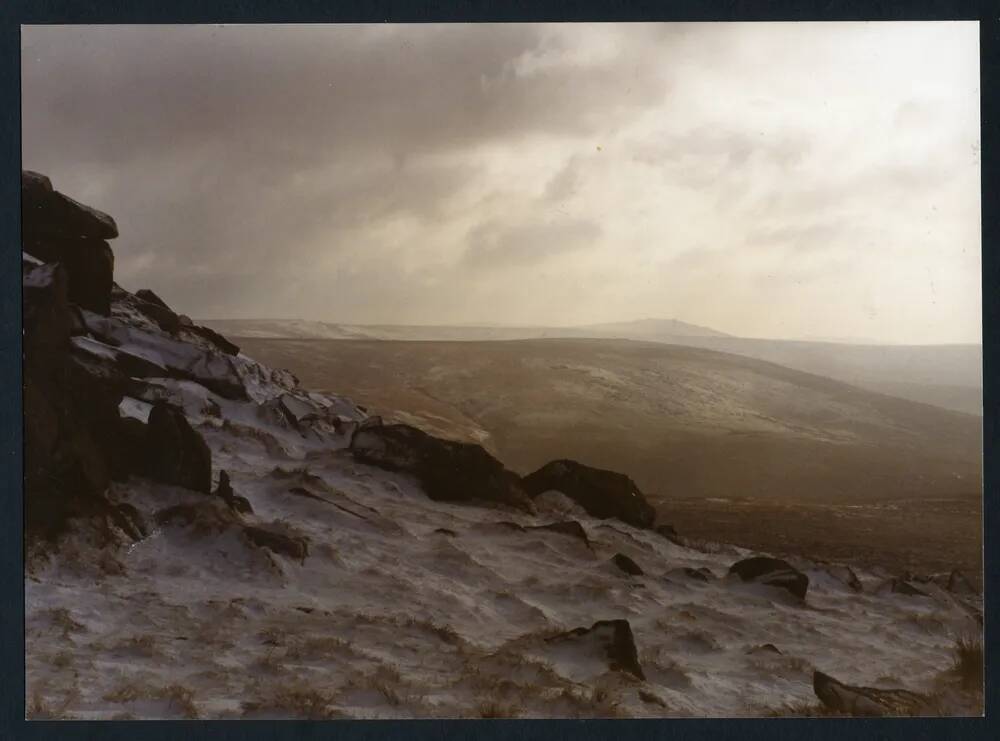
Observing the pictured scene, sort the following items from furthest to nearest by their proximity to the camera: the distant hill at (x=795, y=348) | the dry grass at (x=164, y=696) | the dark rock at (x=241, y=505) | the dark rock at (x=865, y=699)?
the distant hill at (x=795, y=348) → the dark rock at (x=241, y=505) → the dark rock at (x=865, y=699) → the dry grass at (x=164, y=696)

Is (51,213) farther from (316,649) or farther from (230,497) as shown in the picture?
(316,649)

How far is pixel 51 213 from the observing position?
4031 millimetres

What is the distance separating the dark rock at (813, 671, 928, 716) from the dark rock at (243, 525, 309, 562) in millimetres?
2166

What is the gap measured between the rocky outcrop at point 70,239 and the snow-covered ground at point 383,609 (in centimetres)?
17

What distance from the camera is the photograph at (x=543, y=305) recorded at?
4.00m

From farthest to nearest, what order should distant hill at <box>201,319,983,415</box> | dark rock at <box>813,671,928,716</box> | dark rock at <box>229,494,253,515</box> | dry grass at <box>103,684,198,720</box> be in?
distant hill at <box>201,319,983,415</box>, dark rock at <box>229,494,253,515</box>, dark rock at <box>813,671,928,716</box>, dry grass at <box>103,684,198,720</box>

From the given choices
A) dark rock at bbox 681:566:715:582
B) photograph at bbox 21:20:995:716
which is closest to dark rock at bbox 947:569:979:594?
photograph at bbox 21:20:995:716

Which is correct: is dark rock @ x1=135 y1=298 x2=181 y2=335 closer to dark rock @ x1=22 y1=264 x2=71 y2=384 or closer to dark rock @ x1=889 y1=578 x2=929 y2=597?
dark rock @ x1=22 y1=264 x2=71 y2=384

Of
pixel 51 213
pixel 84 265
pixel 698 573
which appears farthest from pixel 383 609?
pixel 51 213

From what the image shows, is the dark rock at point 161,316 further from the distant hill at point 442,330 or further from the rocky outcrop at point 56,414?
the rocky outcrop at point 56,414

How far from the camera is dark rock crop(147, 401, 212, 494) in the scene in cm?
395


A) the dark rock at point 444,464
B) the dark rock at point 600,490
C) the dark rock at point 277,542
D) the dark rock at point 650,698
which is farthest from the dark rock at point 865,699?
the dark rock at point 277,542

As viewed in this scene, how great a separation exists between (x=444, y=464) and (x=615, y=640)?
1029mm

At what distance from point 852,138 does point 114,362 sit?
10.9ft
